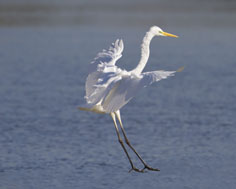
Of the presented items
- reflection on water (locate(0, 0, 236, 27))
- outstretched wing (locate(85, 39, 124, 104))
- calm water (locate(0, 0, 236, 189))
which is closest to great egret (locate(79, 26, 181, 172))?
outstretched wing (locate(85, 39, 124, 104))

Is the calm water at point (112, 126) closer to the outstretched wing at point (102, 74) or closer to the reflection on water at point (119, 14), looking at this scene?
the outstretched wing at point (102, 74)

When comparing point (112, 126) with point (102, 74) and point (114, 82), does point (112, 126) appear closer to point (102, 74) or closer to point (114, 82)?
point (102, 74)

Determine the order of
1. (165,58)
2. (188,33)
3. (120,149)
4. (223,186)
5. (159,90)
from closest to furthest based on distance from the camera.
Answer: (223,186)
(120,149)
(159,90)
(165,58)
(188,33)

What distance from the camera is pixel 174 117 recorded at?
11234 millimetres

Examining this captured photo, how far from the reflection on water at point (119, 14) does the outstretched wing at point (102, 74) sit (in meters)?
18.6

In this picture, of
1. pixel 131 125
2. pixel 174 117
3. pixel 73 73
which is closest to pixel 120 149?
pixel 131 125

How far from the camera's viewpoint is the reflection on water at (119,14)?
93.2 feet

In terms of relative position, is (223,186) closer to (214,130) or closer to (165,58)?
(214,130)

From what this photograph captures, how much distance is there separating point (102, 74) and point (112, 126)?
3325mm

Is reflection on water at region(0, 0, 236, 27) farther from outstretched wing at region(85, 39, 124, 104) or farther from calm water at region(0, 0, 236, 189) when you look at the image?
outstretched wing at region(85, 39, 124, 104)

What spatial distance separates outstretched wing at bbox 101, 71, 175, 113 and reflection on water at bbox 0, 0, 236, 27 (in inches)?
761

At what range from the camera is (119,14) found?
107 ft

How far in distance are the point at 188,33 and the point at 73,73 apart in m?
9.77

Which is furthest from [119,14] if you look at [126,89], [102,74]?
[126,89]
